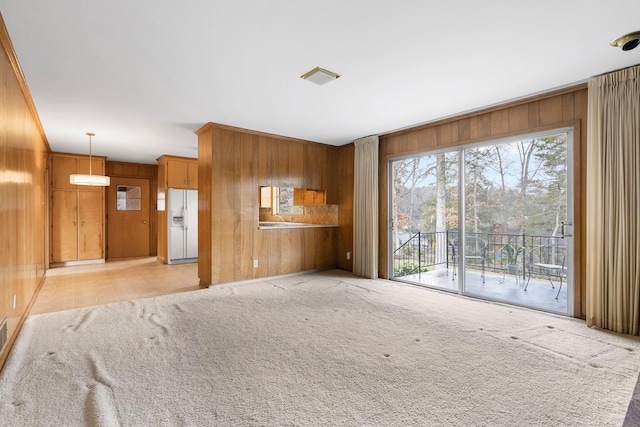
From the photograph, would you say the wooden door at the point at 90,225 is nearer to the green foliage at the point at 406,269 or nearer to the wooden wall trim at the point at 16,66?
the wooden wall trim at the point at 16,66

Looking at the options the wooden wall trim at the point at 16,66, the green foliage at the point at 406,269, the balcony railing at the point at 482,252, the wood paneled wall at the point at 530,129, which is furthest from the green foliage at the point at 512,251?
the wooden wall trim at the point at 16,66

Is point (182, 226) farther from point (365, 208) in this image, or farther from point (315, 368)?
point (315, 368)

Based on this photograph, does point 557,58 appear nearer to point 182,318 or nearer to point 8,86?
point 182,318

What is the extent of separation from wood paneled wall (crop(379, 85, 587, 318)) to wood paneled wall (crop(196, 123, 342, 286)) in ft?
6.40

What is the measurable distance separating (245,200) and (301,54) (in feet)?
9.42

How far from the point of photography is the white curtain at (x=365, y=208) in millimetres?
5434

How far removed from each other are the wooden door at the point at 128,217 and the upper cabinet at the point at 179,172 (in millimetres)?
1379

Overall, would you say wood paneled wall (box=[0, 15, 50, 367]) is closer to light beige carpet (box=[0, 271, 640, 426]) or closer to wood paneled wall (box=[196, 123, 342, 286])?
light beige carpet (box=[0, 271, 640, 426])

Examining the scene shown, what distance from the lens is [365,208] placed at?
562 centimetres

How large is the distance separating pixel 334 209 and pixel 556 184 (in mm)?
3746

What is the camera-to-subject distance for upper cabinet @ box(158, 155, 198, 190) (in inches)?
281

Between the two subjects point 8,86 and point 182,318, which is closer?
point 8,86

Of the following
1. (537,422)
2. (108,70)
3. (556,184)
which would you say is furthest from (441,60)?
(108,70)

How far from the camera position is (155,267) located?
264 inches
